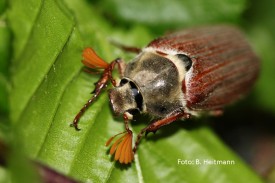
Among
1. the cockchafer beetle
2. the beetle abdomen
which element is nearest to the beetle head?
the cockchafer beetle

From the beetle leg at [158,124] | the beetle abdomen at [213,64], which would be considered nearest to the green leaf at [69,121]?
the beetle leg at [158,124]

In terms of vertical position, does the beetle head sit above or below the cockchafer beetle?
below

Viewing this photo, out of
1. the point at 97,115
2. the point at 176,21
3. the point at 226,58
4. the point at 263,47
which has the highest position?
the point at 263,47

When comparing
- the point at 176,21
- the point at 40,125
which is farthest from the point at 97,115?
the point at 176,21

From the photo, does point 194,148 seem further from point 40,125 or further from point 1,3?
point 1,3

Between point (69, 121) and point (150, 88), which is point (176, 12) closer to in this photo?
point (150, 88)

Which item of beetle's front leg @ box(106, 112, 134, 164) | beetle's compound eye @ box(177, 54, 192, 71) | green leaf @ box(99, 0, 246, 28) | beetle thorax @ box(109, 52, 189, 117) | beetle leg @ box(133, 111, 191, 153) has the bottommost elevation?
beetle's front leg @ box(106, 112, 134, 164)

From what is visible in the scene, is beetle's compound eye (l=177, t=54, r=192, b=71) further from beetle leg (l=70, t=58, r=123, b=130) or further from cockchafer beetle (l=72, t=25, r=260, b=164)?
beetle leg (l=70, t=58, r=123, b=130)
